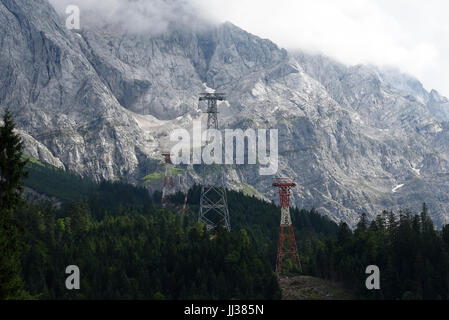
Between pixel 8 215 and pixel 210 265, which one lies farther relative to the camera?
pixel 210 265

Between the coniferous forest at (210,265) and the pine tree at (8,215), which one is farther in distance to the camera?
the coniferous forest at (210,265)

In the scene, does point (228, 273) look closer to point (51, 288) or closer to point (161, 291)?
point (161, 291)

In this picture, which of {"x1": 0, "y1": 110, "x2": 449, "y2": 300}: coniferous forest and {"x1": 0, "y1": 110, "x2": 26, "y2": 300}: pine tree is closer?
{"x1": 0, "y1": 110, "x2": 26, "y2": 300}: pine tree

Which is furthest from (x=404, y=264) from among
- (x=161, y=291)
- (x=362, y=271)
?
(x=161, y=291)

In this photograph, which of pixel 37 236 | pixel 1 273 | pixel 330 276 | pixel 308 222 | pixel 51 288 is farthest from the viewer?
pixel 308 222

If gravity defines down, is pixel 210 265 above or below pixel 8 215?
below
